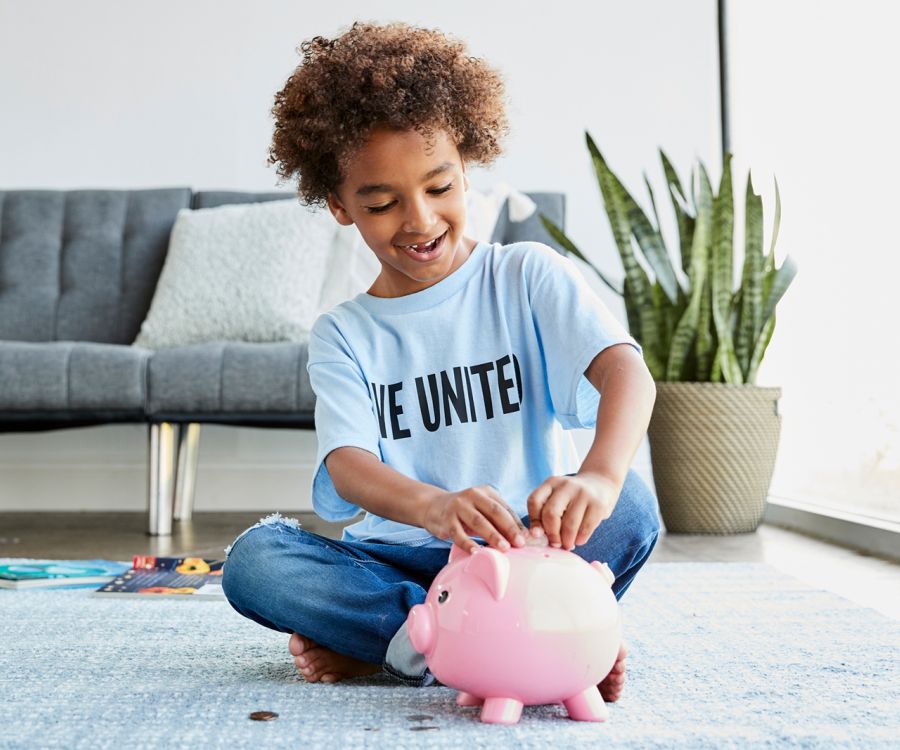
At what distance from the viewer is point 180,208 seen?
2.92 metres

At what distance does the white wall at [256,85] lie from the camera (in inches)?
125

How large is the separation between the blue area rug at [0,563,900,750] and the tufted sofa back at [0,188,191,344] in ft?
4.79

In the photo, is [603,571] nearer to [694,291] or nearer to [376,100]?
[376,100]

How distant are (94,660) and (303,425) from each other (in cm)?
132

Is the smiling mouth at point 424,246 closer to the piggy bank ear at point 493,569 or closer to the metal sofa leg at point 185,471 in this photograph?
the piggy bank ear at point 493,569

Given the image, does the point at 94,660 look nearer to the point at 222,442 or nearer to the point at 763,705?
the point at 763,705

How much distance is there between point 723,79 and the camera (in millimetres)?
3170

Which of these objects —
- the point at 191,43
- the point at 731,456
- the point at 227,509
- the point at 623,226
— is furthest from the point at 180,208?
the point at 731,456

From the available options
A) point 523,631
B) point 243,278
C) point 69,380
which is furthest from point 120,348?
point 523,631

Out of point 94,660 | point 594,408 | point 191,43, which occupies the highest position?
point 191,43

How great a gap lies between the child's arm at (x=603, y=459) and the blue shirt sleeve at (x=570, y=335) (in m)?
0.01

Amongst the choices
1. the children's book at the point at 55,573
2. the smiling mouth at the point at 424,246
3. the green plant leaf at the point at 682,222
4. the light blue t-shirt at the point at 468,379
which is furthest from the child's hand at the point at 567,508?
the green plant leaf at the point at 682,222

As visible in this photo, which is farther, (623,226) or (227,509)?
(227,509)

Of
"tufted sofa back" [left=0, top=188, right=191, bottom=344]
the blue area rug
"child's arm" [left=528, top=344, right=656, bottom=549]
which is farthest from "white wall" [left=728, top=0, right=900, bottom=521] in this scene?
"tufted sofa back" [left=0, top=188, right=191, bottom=344]
